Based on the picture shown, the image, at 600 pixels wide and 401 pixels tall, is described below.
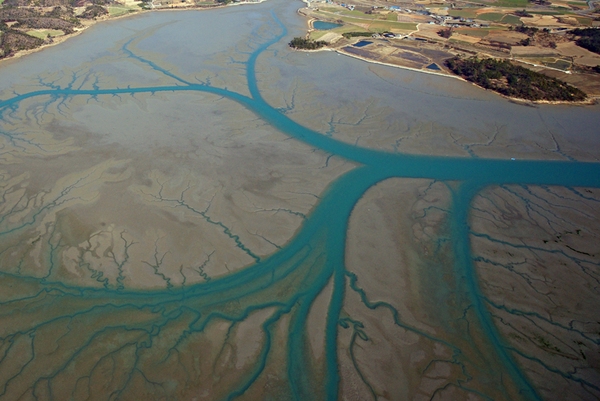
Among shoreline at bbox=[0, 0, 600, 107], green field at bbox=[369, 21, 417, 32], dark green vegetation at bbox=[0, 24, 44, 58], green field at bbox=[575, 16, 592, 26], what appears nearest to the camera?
shoreline at bbox=[0, 0, 600, 107]

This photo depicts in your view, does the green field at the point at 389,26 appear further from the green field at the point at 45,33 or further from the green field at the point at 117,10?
the green field at the point at 45,33

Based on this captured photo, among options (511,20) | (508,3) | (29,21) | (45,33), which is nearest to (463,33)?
(511,20)

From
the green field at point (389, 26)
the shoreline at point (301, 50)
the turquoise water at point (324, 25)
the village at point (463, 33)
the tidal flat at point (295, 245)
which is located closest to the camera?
the tidal flat at point (295, 245)

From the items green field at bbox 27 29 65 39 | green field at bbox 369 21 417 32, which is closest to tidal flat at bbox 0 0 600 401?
green field at bbox 27 29 65 39

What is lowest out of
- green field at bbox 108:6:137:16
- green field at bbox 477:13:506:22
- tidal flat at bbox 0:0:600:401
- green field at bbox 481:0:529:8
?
tidal flat at bbox 0:0:600:401

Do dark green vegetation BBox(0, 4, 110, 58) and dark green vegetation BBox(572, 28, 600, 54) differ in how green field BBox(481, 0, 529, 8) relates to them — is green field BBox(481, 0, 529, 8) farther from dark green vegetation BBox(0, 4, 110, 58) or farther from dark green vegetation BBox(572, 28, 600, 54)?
dark green vegetation BBox(0, 4, 110, 58)

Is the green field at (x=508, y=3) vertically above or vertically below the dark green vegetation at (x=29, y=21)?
above

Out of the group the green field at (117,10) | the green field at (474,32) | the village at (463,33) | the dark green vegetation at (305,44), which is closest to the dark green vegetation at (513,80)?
the village at (463,33)
